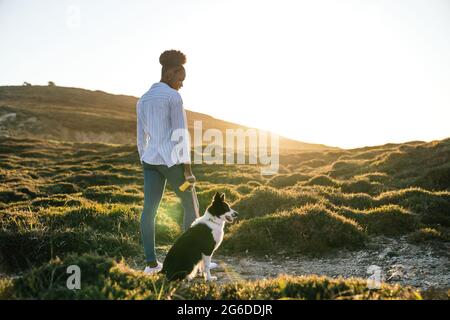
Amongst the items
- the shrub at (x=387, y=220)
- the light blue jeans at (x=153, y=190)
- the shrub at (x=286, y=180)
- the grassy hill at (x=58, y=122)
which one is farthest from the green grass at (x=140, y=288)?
the grassy hill at (x=58, y=122)

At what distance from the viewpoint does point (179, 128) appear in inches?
233

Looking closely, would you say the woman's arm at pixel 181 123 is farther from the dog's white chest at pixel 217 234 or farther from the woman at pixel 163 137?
the dog's white chest at pixel 217 234

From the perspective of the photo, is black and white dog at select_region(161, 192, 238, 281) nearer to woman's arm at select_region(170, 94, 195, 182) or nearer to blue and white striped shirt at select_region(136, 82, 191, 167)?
woman's arm at select_region(170, 94, 195, 182)

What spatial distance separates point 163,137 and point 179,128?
29 cm

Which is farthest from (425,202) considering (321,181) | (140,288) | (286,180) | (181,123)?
(286,180)

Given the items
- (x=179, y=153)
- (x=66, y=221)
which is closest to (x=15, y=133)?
(x=66, y=221)

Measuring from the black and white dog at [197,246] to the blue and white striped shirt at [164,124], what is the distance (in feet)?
3.25

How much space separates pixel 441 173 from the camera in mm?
14719

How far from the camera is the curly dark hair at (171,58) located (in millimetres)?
6000

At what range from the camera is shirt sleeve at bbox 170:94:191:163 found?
19.3 ft

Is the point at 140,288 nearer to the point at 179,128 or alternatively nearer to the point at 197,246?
the point at 197,246
